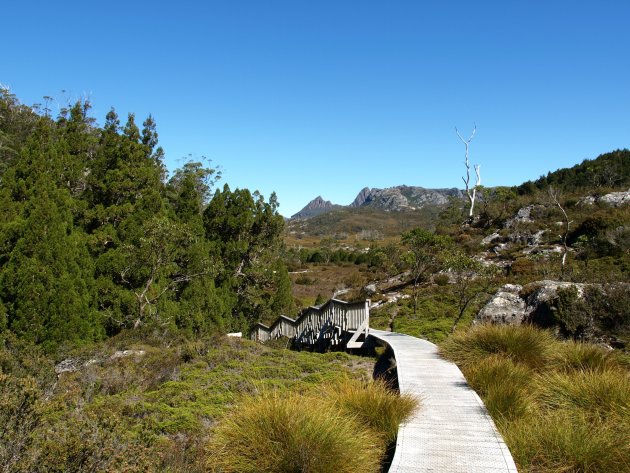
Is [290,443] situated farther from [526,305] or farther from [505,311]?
[526,305]

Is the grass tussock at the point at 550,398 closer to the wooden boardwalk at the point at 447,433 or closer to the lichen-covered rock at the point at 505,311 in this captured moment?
the wooden boardwalk at the point at 447,433

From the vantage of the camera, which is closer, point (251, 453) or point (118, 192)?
point (251, 453)

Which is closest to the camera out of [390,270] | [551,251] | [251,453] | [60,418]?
[251,453]

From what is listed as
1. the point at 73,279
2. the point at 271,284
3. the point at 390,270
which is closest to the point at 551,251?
the point at 390,270

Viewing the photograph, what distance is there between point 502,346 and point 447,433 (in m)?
3.98

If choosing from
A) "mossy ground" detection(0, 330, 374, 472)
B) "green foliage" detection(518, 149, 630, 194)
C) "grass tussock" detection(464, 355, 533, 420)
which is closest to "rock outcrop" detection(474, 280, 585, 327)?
"mossy ground" detection(0, 330, 374, 472)

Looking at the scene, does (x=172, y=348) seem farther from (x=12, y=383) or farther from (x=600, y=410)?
(x=600, y=410)

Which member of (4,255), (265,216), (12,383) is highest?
(265,216)

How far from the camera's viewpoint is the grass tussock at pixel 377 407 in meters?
5.75

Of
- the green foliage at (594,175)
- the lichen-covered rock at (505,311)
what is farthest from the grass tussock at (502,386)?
the green foliage at (594,175)

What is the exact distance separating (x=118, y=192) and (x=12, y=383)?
11930mm

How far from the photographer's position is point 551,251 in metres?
28.5

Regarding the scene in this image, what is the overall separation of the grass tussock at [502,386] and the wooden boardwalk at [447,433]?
170mm

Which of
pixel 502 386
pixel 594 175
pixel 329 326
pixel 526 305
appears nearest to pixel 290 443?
pixel 502 386
